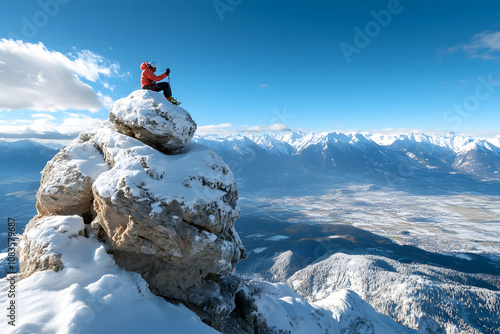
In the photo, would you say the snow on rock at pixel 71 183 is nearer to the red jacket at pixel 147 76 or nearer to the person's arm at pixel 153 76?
the red jacket at pixel 147 76

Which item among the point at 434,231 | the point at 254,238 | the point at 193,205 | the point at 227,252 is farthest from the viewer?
the point at 434,231

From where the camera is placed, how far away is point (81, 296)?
9258mm

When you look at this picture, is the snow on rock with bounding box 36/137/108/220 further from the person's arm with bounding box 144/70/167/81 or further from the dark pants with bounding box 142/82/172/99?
the person's arm with bounding box 144/70/167/81

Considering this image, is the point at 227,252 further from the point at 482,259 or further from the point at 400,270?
the point at 482,259

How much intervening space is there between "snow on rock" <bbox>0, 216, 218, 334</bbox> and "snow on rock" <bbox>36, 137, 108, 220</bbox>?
1140mm

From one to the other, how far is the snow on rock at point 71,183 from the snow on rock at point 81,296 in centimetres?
114

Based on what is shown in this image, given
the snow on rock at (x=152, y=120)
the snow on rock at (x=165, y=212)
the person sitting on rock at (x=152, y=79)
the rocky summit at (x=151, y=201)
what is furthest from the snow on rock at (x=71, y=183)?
the person sitting on rock at (x=152, y=79)

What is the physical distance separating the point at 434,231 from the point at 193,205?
10234 inches

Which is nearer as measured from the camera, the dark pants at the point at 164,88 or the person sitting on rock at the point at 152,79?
the person sitting on rock at the point at 152,79

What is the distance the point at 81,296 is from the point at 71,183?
7.27 metres

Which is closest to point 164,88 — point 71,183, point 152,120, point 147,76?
point 147,76

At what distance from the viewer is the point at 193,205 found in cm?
1164

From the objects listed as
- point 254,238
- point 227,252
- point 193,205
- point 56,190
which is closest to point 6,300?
point 56,190

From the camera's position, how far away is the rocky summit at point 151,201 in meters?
11.4
